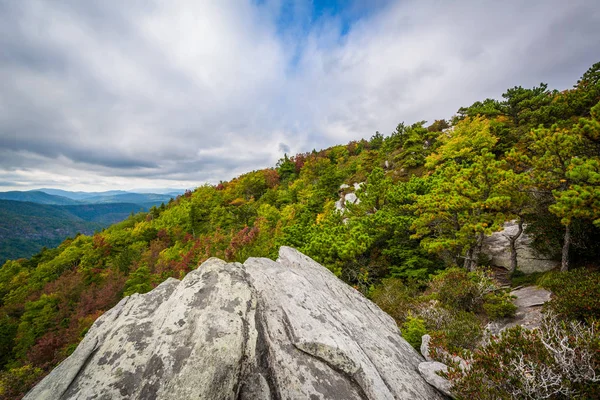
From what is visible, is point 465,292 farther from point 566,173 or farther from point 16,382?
point 16,382

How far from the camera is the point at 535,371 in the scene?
4.61m

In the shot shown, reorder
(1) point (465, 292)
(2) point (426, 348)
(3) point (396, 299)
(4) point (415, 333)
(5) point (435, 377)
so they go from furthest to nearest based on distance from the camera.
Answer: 1. (3) point (396, 299)
2. (1) point (465, 292)
3. (4) point (415, 333)
4. (2) point (426, 348)
5. (5) point (435, 377)

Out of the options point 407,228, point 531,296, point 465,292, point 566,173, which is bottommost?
point 531,296

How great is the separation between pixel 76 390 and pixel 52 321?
4393 centimetres

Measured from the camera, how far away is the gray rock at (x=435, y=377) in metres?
5.73

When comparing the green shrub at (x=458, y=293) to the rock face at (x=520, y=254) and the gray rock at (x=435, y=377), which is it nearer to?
the gray rock at (x=435, y=377)

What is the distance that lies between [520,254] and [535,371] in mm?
14680

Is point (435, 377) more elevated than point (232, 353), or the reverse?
point (232, 353)

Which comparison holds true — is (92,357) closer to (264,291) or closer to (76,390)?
(76,390)

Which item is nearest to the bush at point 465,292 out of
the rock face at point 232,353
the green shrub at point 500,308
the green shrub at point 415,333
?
the green shrub at point 500,308

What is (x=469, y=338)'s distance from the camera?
7758 mm

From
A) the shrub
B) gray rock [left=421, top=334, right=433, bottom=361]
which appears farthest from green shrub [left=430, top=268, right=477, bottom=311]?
the shrub

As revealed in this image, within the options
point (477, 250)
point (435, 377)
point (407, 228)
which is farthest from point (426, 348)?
point (407, 228)

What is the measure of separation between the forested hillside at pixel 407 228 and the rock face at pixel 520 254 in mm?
715
